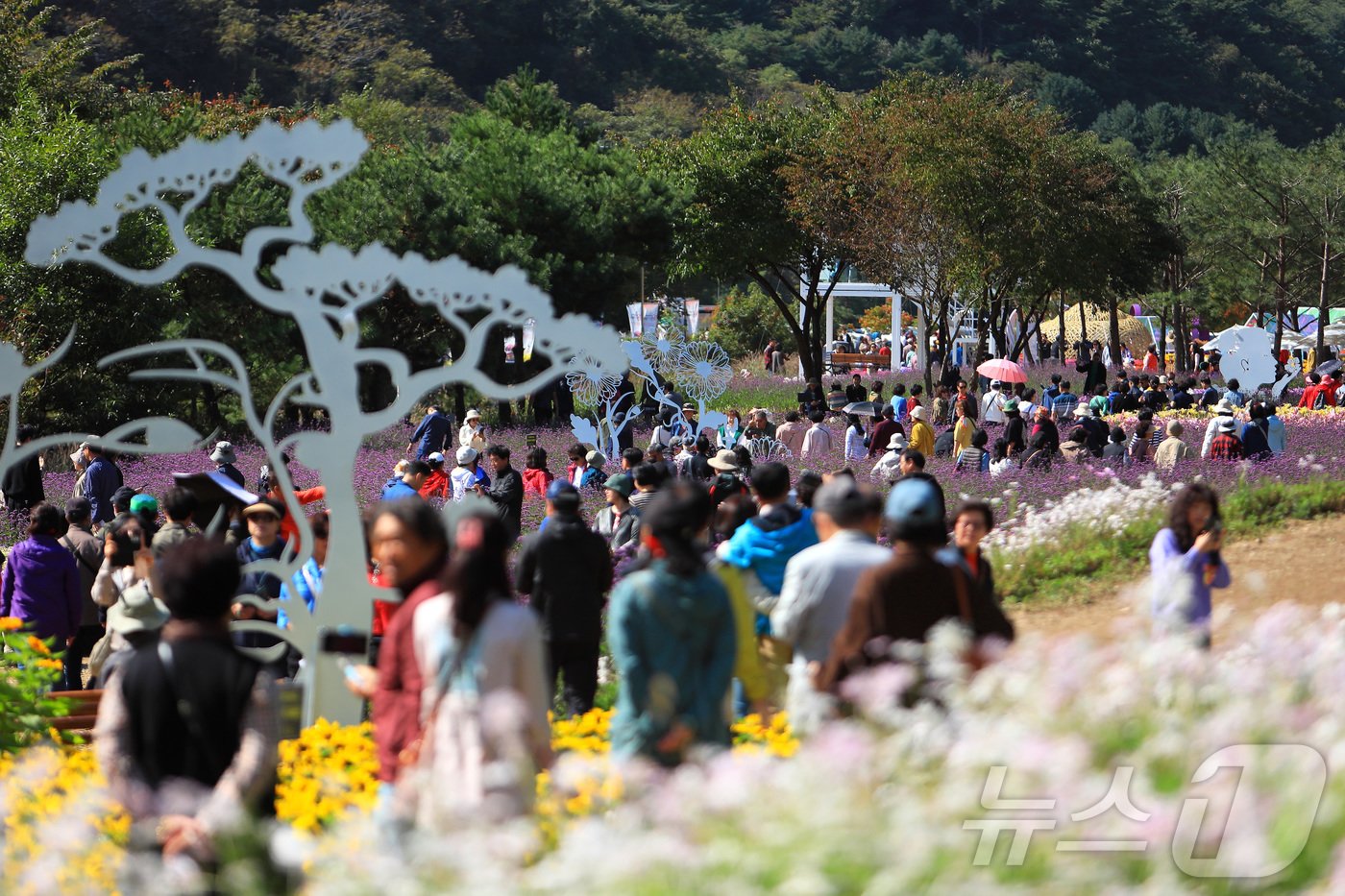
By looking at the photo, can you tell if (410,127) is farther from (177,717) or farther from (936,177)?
(177,717)

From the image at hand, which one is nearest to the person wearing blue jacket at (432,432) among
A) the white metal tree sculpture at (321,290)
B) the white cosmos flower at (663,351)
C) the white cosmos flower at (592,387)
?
the white cosmos flower at (592,387)

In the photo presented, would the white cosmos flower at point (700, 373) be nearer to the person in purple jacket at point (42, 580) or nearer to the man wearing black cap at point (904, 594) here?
the person in purple jacket at point (42, 580)

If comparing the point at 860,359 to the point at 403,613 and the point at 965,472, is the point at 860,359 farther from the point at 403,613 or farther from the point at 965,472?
the point at 403,613

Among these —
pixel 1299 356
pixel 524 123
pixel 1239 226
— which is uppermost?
pixel 524 123

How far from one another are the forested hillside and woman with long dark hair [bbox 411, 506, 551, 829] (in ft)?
233

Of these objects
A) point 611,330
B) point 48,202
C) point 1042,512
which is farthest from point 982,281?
point 611,330

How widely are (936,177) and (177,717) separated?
27.3m

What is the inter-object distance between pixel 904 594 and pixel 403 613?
1.63 m

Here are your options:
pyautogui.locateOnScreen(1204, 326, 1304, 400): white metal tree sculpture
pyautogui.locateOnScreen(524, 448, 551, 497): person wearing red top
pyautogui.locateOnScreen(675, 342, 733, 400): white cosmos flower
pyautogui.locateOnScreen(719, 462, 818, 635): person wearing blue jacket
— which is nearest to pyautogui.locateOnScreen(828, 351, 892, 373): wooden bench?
pyautogui.locateOnScreen(1204, 326, 1304, 400): white metal tree sculpture

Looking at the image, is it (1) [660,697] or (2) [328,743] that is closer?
(1) [660,697]

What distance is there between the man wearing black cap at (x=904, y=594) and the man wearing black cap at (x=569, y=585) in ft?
9.51

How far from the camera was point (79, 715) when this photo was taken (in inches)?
337

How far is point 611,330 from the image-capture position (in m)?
9.84

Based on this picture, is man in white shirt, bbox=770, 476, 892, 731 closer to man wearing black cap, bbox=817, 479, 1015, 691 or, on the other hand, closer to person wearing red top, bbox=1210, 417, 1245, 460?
man wearing black cap, bbox=817, 479, 1015, 691
